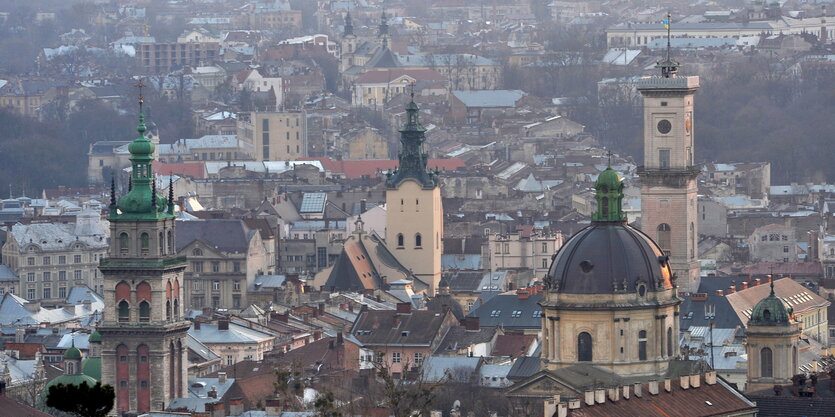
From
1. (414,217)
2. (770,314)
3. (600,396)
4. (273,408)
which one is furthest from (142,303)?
(414,217)

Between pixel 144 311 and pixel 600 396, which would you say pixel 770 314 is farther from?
pixel 144 311

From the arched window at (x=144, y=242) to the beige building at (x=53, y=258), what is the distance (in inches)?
1694

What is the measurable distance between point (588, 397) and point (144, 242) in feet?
73.0

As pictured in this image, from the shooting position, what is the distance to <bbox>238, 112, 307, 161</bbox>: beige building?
191625 mm

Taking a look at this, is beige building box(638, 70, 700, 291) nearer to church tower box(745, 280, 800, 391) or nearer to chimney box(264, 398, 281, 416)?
church tower box(745, 280, 800, 391)

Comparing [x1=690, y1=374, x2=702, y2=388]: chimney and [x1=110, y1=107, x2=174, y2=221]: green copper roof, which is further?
[x1=110, y1=107, x2=174, y2=221]: green copper roof

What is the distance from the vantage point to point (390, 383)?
5162cm

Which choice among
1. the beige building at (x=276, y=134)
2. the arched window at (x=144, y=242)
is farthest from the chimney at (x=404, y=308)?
the beige building at (x=276, y=134)

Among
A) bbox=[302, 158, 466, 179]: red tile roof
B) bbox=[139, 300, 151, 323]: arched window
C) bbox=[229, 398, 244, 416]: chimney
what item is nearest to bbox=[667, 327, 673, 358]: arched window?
bbox=[229, 398, 244, 416]: chimney

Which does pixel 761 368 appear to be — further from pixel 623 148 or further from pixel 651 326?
pixel 623 148

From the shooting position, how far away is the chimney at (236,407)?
236ft

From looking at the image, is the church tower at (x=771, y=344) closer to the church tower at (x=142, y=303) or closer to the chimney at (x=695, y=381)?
the chimney at (x=695, y=381)

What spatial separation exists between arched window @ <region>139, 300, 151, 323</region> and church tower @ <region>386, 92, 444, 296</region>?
39.5 m

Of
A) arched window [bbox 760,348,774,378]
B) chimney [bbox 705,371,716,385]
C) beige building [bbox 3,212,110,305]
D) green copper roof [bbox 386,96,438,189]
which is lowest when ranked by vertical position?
beige building [bbox 3,212,110,305]
